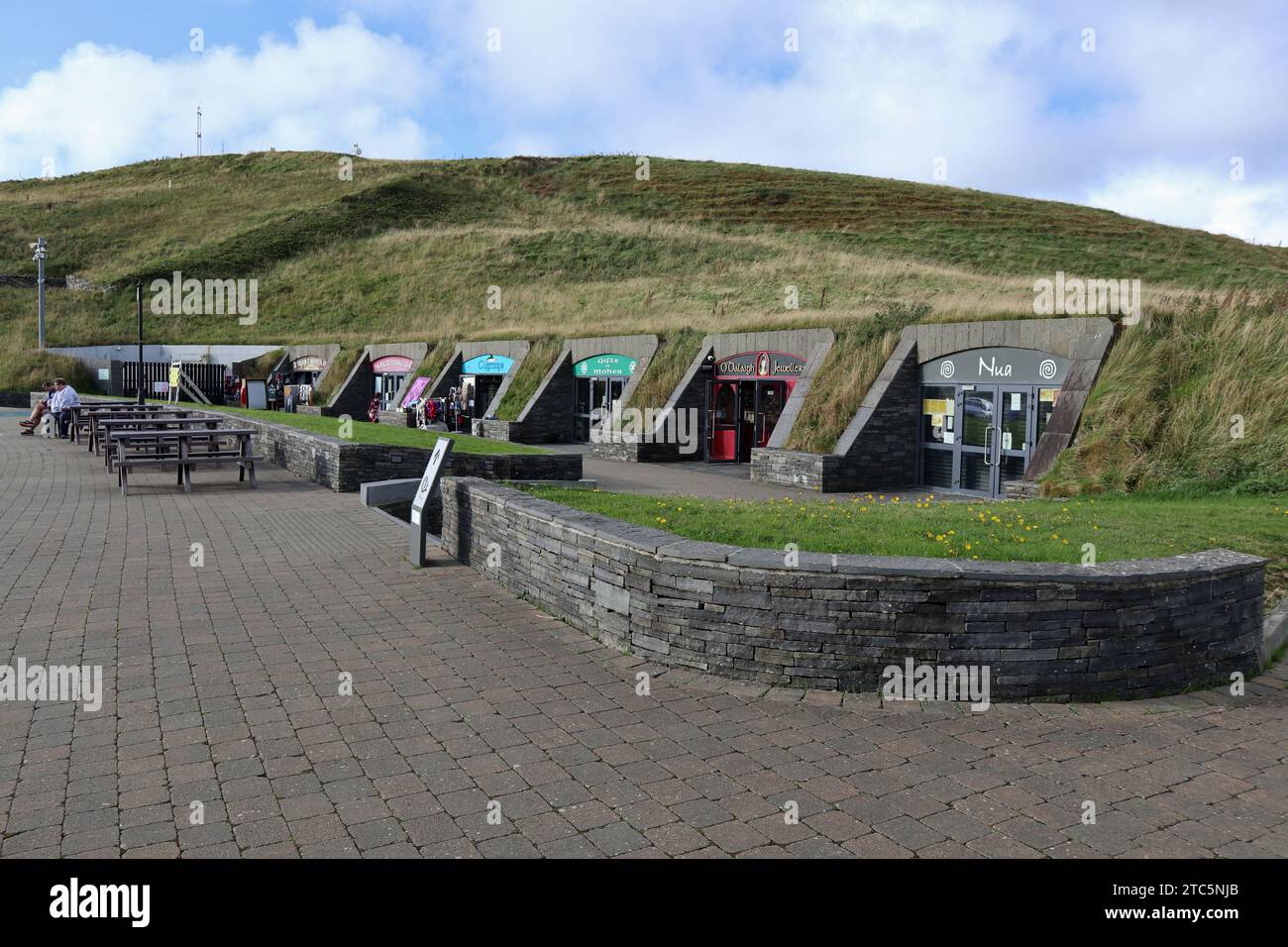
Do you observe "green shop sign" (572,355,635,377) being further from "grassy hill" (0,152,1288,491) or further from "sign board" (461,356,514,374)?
"sign board" (461,356,514,374)

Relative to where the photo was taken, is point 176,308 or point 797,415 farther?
point 176,308

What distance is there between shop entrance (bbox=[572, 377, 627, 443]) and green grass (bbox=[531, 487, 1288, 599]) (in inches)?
612

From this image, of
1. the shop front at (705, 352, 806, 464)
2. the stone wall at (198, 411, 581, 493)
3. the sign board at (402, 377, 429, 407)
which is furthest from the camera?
the sign board at (402, 377, 429, 407)

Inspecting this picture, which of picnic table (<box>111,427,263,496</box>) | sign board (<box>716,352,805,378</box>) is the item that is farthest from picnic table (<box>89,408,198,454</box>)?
sign board (<box>716,352,805,378</box>)

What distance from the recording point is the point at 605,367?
1056 inches

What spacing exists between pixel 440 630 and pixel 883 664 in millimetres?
3195

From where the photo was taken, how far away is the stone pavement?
4.09 m

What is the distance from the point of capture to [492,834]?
4.07m

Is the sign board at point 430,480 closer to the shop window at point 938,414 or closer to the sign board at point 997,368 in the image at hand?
the sign board at point 997,368

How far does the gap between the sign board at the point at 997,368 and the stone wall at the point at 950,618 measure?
1018cm

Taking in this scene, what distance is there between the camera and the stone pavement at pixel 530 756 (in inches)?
161
